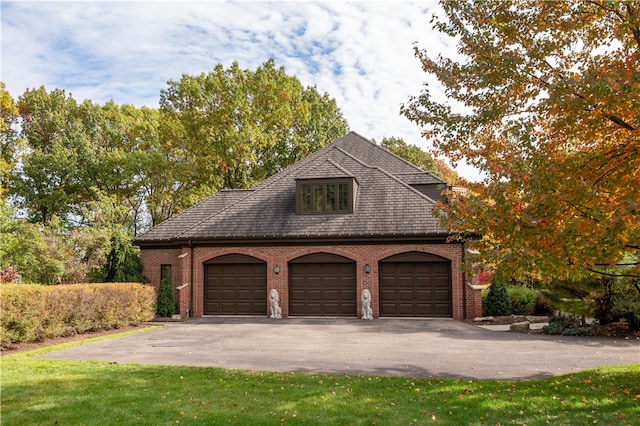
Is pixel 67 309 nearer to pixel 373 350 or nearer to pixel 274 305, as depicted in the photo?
pixel 274 305

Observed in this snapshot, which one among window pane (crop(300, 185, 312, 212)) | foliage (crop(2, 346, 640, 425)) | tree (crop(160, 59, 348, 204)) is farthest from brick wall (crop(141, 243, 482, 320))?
tree (crop(160, 59, 348, 204))

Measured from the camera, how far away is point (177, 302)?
23.2 m

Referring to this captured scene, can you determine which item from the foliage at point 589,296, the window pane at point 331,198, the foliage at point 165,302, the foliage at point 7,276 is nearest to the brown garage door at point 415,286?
the window pane at point 331,198

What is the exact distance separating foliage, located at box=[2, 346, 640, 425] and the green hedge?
151 inches

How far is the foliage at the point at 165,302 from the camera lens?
22031 millimetres

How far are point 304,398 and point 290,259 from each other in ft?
46.2

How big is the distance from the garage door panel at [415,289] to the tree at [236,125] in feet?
54.5

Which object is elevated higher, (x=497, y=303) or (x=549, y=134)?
(x=549, y=134)

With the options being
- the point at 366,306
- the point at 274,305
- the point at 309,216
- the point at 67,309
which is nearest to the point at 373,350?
the point at 366,306

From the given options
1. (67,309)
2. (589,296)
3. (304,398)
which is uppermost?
(589,296)

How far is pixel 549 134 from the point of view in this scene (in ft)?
31.4

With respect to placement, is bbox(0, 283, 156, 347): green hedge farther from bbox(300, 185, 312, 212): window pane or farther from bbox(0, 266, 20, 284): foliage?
bbox(300, 185, 312, 212): window pane

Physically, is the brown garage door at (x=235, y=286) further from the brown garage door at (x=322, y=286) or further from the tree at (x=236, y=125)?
the tree at (x=236, y=125)

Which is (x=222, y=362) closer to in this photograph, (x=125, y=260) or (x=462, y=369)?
(x=462, y=369)
